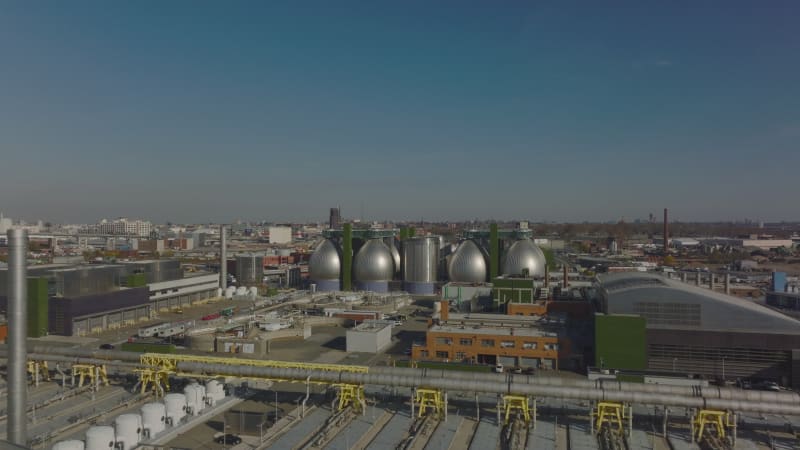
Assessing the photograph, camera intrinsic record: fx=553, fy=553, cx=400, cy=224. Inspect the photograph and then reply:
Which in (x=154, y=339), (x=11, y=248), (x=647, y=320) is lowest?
(x=154, y=339)

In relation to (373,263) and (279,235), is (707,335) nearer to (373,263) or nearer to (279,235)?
(373,263)

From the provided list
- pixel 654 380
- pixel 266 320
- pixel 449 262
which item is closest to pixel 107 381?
pixel 266 320

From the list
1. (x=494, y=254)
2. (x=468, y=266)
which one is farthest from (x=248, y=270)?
(x=494, y=254)

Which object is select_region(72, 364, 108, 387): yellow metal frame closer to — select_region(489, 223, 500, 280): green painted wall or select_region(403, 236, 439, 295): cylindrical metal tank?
select_region(403, 236, 439, 295): cylindrical metal tank

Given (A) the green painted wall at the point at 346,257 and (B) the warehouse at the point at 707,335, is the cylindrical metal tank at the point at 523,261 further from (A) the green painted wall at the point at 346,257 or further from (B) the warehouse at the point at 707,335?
(B) the warehouse at the point at 707,335

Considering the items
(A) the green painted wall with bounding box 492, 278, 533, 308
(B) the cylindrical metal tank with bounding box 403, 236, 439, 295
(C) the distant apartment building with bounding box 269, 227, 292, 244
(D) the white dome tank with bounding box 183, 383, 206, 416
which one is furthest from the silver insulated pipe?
(C) the distant apartment building with bounding box 269, 227, 292, 244

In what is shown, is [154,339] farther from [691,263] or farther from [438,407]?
[691,263]
